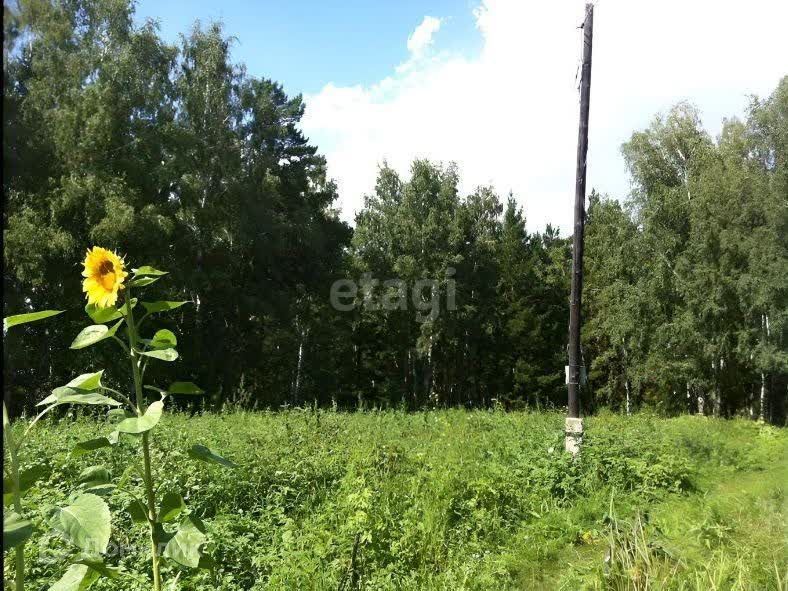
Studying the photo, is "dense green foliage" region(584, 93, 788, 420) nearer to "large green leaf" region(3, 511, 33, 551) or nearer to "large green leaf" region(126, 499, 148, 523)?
"large green leaf" region(126, 499, 148, 523)

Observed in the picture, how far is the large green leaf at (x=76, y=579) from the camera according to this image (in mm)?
1103

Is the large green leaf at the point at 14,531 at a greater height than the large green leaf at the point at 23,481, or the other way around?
the large green leaf at the point at 23,481

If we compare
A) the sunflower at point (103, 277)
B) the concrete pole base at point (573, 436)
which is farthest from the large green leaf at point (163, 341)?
the concrete pole base at point (573, 436)

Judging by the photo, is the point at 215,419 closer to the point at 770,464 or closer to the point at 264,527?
the point at 264,527

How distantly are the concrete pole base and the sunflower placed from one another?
21.1 ft

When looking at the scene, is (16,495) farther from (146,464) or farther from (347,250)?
(347,250)

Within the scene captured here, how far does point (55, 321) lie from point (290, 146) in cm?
1216

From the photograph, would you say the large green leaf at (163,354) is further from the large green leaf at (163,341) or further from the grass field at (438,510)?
the grass field at (438,510)

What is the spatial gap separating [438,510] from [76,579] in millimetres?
4326

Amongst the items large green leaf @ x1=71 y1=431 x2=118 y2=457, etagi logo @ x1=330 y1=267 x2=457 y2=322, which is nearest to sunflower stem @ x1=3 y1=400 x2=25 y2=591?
large green leaf @ x1=71 y1=431 x2=118 y2=457

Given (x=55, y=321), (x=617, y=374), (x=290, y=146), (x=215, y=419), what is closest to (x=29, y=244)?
(x=55, y=321)

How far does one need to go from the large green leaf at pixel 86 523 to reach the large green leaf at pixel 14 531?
10 cm

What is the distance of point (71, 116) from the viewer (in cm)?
1652

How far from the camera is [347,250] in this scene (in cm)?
3056
